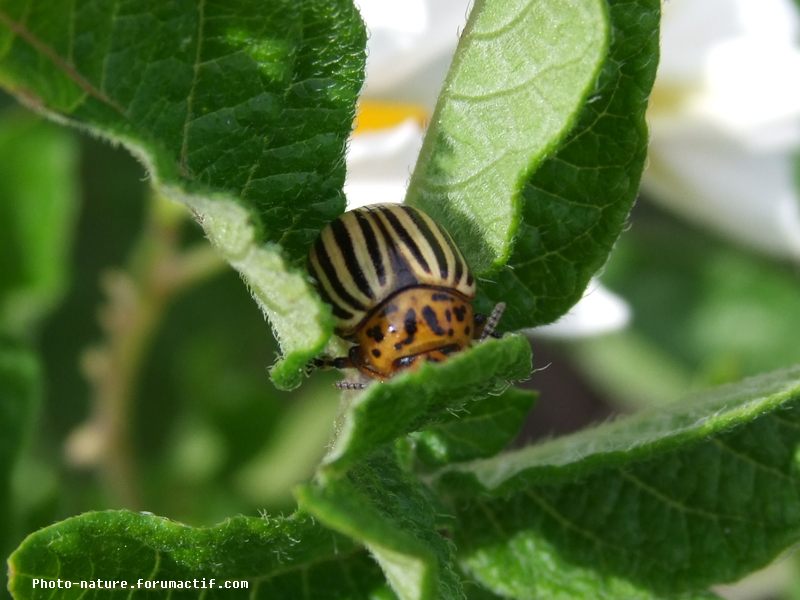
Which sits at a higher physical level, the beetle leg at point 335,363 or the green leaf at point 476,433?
the beetle leg at point 335,363

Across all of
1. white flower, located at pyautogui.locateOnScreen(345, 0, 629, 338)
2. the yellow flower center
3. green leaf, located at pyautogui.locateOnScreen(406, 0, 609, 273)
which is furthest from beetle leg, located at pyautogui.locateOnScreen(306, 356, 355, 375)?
the yellow flower center

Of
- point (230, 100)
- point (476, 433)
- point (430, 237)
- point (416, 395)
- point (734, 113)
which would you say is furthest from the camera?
point (734, 113)

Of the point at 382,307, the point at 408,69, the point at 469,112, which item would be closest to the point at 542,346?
the point at 408,69

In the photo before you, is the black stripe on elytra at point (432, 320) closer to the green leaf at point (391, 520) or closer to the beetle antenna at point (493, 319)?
the beetle antenna at point (493, 319)

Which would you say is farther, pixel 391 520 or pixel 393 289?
pixel 393 289

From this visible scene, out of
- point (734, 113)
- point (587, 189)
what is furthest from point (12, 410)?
point (734, 113)

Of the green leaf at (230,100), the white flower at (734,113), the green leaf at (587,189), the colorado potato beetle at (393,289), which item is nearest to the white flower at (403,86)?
the white flower at (734,113)

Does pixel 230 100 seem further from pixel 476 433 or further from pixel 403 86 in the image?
pixel 403 86

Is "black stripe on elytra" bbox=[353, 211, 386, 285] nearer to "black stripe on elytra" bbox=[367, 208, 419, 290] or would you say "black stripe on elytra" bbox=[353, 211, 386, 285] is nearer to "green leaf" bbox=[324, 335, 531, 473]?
"black stripe on elytra" bbox=[367, 208, 419, 290]
